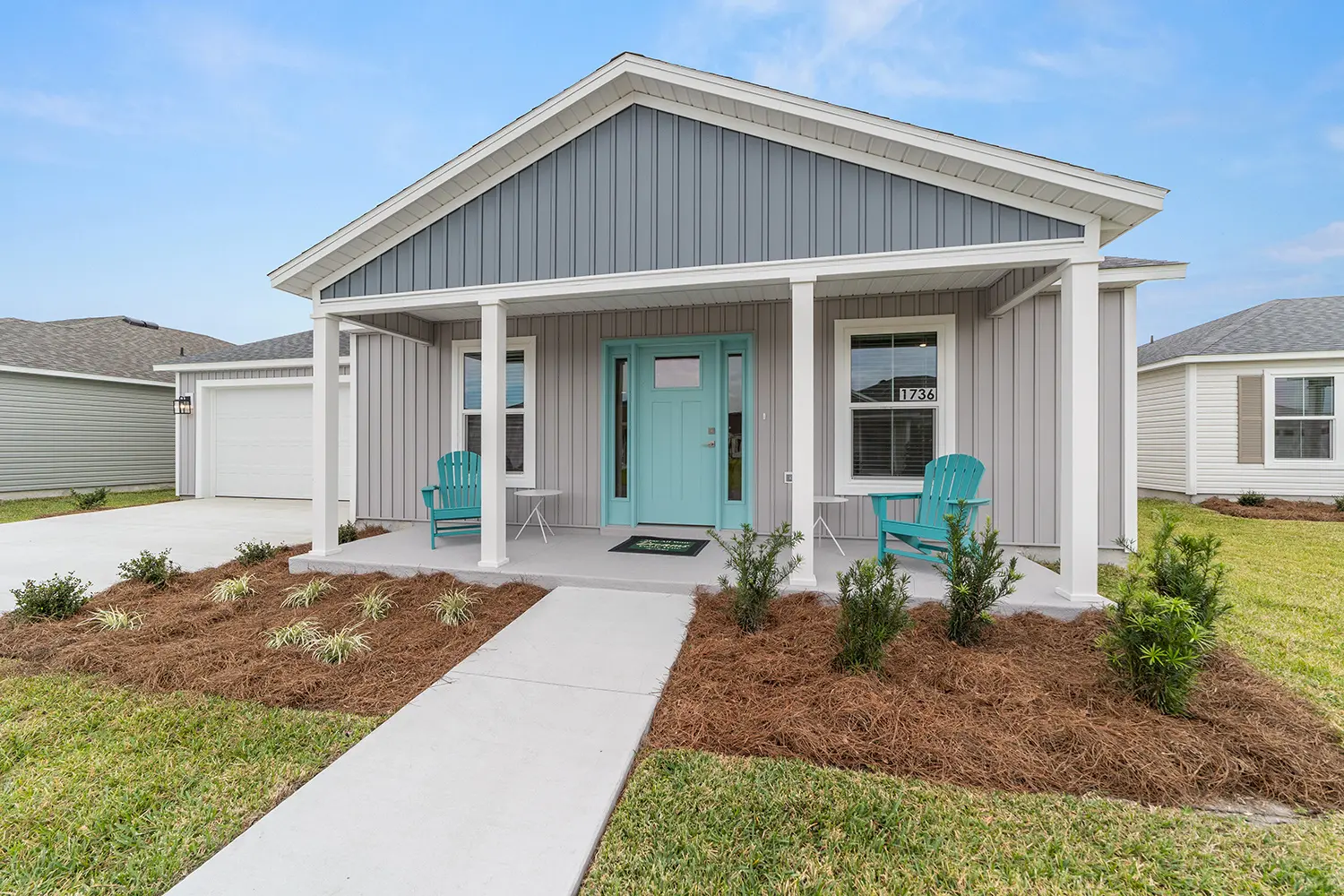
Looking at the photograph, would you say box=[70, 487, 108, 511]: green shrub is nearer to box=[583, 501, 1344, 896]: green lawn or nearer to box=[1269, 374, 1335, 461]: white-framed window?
box=[583, 501, 1344, 896]: green lawn

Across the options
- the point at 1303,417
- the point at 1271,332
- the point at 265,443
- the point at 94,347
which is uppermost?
the point at 94,347

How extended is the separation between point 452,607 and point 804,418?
8.91 ft

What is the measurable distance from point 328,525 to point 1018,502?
634 cm

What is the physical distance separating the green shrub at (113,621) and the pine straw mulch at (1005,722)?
140 inches

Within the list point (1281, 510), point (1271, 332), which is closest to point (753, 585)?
point (1281, 510)

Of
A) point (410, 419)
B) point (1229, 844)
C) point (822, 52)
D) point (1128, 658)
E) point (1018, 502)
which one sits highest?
point (822, 52)

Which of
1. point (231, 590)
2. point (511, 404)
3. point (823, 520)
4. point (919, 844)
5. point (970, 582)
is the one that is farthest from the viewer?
point (511, 404)

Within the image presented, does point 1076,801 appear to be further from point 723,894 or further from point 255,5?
point 255,5

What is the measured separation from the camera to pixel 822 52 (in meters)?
11.4

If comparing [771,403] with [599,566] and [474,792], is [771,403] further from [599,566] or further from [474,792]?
[474,792]

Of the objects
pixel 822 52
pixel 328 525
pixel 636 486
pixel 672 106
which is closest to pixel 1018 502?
pixel 636 486

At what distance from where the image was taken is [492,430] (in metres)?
4.42

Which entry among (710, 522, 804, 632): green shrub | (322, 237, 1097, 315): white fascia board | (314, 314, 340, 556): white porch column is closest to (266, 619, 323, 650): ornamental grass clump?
(314, 314, 340, 556): white porch column

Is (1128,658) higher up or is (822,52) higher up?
(822,52)
